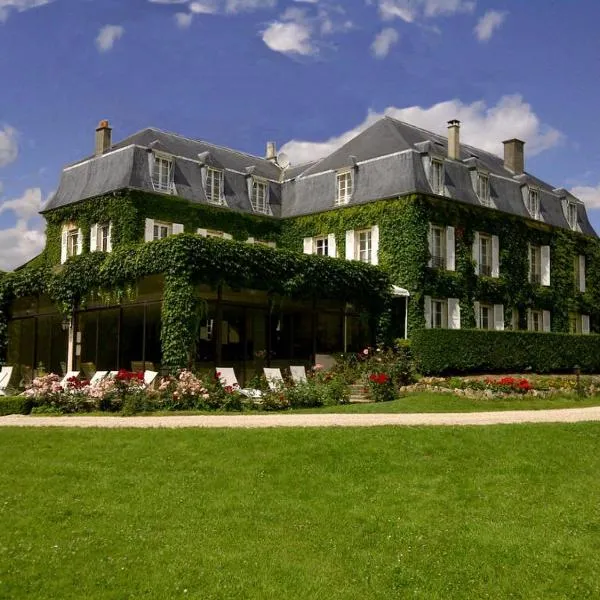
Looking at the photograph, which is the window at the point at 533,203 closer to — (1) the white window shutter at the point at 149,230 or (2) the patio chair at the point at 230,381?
(1) the white window shutter at the point at 149,230

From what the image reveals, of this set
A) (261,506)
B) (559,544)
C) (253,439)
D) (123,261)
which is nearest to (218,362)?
(123,261)

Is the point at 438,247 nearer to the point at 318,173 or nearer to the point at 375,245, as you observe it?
the point at 375,245

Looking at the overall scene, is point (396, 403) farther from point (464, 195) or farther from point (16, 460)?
point (464, 195)

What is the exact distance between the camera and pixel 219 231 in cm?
2666

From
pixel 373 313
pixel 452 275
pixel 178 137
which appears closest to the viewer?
pixel 373 313

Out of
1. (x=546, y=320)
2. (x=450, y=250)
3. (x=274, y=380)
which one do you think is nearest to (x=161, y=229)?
(x=450, y=250)

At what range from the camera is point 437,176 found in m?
26.1

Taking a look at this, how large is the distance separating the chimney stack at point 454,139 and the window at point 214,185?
27.9ft

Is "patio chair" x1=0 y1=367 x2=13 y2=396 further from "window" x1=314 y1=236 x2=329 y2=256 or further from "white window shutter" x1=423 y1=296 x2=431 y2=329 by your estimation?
"white window shutter" x1=423 y1=296 x2=431 y2=329

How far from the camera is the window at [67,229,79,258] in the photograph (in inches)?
1059

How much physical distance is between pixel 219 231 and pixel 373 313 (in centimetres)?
679

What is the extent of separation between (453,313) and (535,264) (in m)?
5.70

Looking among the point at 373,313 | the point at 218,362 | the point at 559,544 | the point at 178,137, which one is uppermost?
the point at 178,137

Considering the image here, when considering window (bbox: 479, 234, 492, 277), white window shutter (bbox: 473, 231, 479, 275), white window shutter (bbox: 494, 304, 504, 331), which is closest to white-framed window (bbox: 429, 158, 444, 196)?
white window shutter (bbox: 473, 231, 479, 275)
